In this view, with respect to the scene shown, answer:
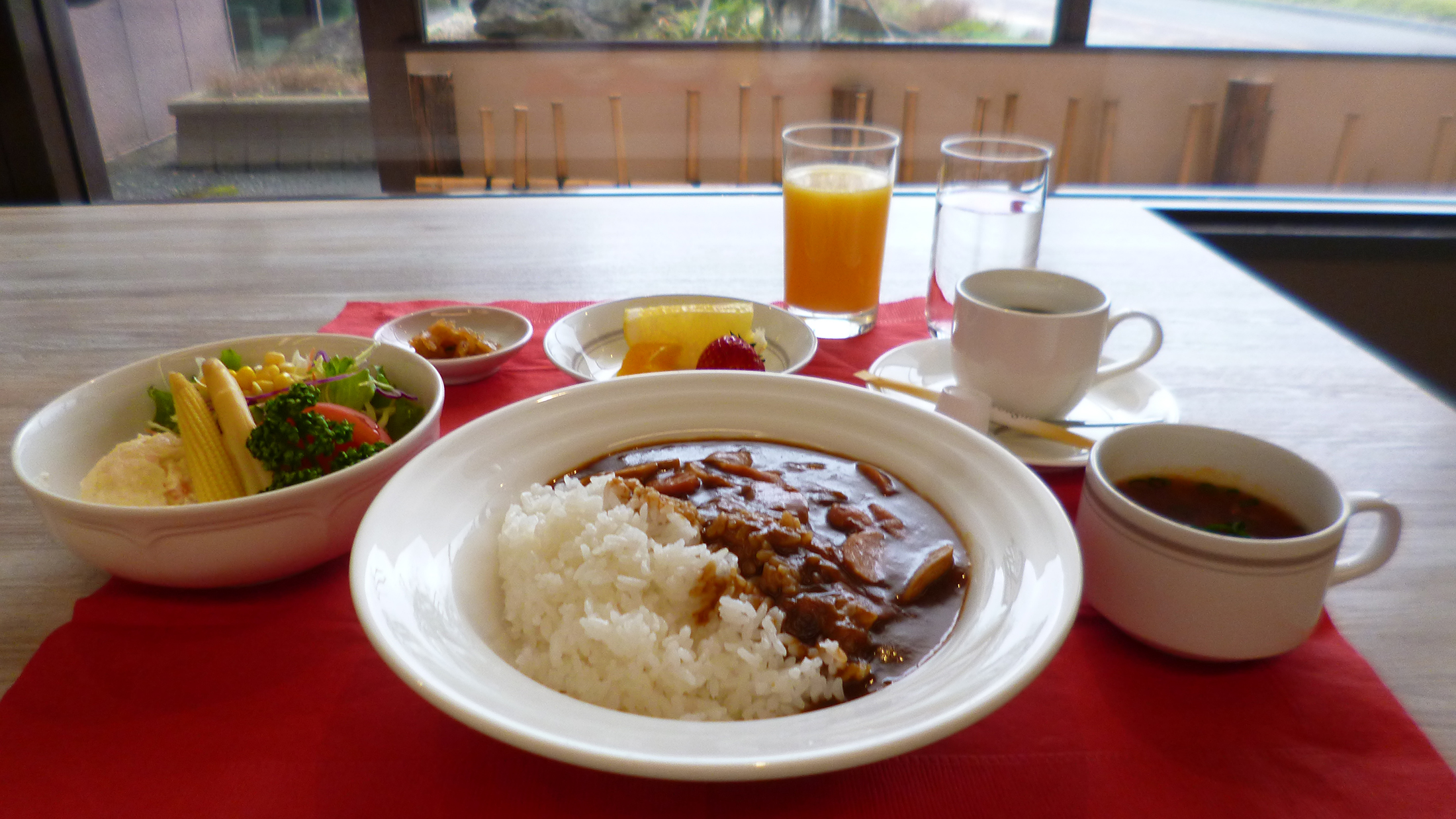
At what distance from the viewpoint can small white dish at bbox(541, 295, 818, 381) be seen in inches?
67.6

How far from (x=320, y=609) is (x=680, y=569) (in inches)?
19.5

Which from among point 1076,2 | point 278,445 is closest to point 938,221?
point 278,445

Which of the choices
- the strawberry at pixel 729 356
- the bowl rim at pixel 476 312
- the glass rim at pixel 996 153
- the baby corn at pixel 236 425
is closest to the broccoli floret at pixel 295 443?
the baby corn at pixel 236 425

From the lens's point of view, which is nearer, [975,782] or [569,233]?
[975,782]

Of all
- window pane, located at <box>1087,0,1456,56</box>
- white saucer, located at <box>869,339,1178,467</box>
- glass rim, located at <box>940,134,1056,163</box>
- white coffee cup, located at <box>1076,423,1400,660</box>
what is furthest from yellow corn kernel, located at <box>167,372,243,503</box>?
window pane, located at <box>1087,0,1456,56</box>

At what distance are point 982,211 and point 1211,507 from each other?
105 centimetres

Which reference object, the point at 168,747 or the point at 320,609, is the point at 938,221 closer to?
the point at 320,609

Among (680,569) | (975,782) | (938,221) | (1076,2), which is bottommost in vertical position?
(975,782)

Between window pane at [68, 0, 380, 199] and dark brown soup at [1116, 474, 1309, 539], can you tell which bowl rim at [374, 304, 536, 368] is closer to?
dark brown soup at [1116, 474, 1309, 539]

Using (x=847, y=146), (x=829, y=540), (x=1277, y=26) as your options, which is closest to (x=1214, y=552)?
(x=829, y=540)

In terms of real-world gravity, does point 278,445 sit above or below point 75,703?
above

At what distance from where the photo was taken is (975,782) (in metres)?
0.86

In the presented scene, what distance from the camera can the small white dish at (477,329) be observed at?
1.70 meters

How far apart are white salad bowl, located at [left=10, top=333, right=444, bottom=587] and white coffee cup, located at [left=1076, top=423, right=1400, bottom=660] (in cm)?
92
